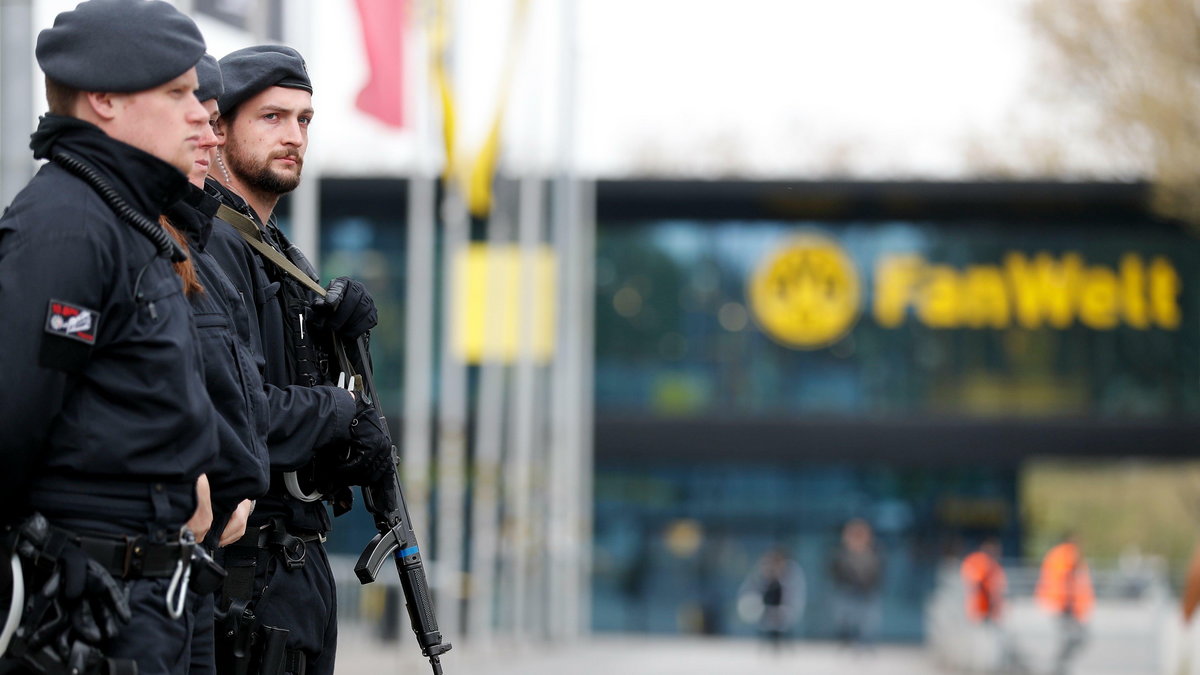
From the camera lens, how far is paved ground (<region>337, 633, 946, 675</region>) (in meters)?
16.5

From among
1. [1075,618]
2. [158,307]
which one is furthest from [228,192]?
[1075,618]

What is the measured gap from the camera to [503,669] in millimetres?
20359

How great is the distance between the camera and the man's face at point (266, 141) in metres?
4.77

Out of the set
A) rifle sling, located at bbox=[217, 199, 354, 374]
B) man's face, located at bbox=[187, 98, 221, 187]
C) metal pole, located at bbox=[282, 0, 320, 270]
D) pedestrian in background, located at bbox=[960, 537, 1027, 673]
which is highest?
metal pole, located at bbox=[282, 0, 320, 270]

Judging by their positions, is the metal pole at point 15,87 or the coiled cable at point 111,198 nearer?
the coiled cable at point 111,198

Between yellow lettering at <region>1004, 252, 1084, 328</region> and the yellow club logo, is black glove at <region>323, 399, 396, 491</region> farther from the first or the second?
yellow lettering at <region>1004, 252, 1084, 328</region>

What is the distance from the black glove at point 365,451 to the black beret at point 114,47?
3.69 feet

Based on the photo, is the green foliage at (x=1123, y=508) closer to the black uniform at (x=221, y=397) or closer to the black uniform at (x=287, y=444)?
the black uniform at (x=287, y=444)

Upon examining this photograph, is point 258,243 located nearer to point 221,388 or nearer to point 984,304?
point 221,388

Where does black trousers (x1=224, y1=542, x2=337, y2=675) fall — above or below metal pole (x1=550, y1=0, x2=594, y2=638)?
below

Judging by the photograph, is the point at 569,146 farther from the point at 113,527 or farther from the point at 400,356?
the point at 113,527

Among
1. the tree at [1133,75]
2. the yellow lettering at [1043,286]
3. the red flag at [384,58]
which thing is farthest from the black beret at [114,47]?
the yellow lettering at [1043,286]

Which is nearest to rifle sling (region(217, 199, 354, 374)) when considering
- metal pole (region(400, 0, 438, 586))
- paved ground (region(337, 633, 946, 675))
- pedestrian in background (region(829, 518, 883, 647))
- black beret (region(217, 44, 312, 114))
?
black beret (region(217, 44, 312, 114))

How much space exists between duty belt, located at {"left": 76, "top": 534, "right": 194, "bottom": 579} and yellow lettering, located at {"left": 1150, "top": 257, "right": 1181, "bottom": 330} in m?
37.4
